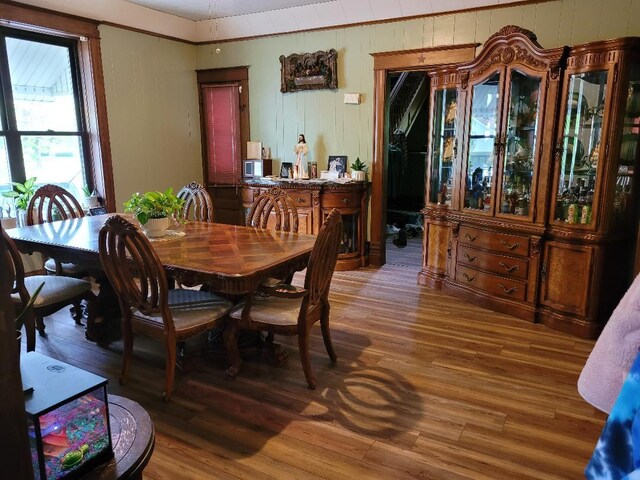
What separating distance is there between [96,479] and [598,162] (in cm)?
343

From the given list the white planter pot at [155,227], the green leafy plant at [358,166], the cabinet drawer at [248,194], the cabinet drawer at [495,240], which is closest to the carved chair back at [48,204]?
the white planter pot at [155,227]

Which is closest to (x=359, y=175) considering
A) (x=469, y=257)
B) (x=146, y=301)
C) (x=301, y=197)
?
(x=301, y=197)

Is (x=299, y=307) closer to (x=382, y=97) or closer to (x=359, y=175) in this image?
(x=359, y=175)

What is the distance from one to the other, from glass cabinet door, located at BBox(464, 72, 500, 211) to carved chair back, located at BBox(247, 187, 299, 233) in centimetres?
163

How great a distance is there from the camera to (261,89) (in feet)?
17.7

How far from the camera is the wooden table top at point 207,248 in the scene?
2289mm

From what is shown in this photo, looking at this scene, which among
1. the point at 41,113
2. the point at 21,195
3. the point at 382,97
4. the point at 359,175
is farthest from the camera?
the point at 359,175

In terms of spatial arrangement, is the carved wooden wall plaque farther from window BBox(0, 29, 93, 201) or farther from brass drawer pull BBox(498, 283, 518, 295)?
brass drawer pull BBox(498, 283, 518, 295)

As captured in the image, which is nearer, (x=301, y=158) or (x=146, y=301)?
(x=146, y=301)

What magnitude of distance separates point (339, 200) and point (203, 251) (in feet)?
7.78

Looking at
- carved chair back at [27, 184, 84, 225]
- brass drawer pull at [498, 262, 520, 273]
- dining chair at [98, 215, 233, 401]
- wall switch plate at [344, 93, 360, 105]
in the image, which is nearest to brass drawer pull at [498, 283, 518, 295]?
brass drawer pull at [498, 262, 520, 273]

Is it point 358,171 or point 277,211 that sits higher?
point 358,171

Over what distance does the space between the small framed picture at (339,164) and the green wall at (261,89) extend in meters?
0.08

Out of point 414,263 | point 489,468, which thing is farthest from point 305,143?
point 489,468
